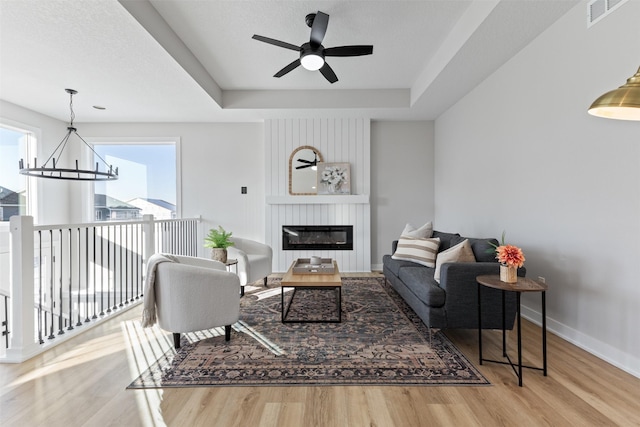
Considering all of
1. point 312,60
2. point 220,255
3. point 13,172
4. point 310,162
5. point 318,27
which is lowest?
point 220,255

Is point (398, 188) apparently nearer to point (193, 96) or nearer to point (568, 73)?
point (568, 73)

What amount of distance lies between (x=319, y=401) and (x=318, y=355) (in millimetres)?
527

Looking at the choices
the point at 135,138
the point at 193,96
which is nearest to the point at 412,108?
the point at 193,96

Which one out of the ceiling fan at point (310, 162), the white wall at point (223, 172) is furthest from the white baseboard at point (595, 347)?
the white wall at point (223, 172)

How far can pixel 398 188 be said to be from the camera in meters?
5.56

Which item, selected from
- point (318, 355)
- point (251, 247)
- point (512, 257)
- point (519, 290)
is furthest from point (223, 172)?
point (519, 290)

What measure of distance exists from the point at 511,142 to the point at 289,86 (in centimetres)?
315

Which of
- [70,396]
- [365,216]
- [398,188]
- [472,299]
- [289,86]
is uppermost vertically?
[289,86]

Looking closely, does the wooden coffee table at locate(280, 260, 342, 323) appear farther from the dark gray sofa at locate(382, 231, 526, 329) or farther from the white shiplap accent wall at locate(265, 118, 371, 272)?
the white shiplap accent wall at locate(265, 118, 371, 272)

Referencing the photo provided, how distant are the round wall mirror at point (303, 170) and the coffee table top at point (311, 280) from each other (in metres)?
2.41

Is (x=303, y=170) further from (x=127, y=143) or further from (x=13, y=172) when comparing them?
(x=13, y=172)

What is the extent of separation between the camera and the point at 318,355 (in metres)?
2.28

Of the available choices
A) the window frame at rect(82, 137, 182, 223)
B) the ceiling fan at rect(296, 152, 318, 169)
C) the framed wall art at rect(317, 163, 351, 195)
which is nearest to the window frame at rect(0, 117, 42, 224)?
the window frame at rect(82, 137, 182, 223)

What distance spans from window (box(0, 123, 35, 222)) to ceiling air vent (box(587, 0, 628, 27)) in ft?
23.7
